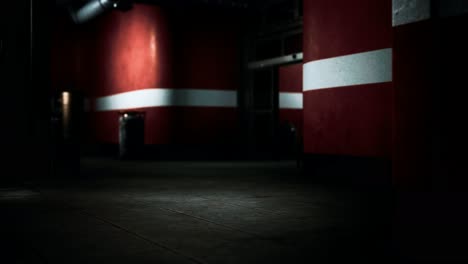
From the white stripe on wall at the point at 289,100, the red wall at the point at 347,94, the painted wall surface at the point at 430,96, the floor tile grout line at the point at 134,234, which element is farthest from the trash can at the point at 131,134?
the painted wall surface at the point at 430,96

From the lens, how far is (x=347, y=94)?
909 centimetres

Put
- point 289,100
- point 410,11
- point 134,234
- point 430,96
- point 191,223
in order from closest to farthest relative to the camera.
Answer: point 134,234
point 191,223
point 430,96
point 410,11
point 289,100

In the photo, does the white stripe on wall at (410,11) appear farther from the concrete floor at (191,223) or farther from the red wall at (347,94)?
the concrete floor at (191,223)

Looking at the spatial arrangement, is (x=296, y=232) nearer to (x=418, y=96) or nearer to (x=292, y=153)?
(x=418, y=96)

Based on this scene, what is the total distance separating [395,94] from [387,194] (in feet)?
5.09

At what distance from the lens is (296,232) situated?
4.45 m

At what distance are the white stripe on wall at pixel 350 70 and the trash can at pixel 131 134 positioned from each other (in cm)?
620

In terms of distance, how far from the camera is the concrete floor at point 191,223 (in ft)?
12.0

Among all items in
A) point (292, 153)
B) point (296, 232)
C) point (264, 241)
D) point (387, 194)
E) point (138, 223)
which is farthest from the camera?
point (292, 153)

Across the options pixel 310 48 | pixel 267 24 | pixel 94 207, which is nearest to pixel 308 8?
pixel 310 48

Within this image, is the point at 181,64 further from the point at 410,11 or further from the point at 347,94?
the point at 410,11

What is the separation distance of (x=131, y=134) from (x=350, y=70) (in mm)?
7787

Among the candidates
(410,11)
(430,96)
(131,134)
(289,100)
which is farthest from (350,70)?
(289,100)

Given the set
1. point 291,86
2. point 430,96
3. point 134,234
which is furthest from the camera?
point 291,86
